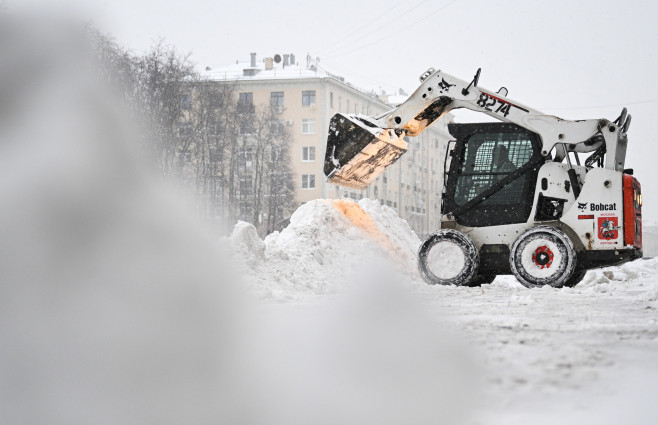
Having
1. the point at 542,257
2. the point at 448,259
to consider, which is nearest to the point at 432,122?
the point at 448,259

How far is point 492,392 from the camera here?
4523 mm

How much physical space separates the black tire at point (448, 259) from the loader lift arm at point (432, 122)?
2.01 metres

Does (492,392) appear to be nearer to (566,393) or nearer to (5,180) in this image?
(566,393)

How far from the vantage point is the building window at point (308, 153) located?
73875mm

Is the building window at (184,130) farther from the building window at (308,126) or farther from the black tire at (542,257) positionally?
the building window at (308,126)

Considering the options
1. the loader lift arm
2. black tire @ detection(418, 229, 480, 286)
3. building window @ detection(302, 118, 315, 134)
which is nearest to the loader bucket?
the loader lift arm

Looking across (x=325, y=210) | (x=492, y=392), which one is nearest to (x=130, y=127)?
(x=492, y=392)

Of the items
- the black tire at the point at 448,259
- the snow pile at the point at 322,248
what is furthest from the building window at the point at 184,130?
the black tire at the point at 448,259

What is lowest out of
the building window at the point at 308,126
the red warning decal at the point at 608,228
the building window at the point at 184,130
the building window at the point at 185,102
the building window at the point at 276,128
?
the red warning decal at the point at 608,228

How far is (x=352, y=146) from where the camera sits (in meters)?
15.2

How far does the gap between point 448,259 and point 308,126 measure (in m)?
61.2

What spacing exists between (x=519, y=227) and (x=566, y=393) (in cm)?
993

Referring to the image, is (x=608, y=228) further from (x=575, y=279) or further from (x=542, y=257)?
(x=575, y=279)

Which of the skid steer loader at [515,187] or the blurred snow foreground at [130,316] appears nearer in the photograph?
the blurred snow foreground at [130,316]
